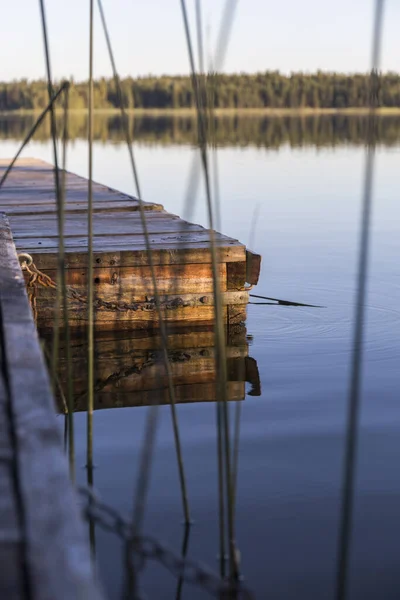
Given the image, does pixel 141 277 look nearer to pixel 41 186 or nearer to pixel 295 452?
pixel 295 452

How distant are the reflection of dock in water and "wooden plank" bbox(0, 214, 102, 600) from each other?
6.58 feet

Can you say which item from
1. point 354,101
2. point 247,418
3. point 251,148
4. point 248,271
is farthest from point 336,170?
point 354,101

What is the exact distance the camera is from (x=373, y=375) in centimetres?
446

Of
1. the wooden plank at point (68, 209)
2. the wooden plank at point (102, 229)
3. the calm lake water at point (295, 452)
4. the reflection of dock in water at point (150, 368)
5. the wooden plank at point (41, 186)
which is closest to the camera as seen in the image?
the calm lake water at point (295, 452)

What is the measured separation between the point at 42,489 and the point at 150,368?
3.21 metres

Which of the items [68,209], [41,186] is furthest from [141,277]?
[41,186]

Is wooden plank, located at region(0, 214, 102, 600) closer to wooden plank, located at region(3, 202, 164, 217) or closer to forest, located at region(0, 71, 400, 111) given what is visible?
wooden plank, located at region(3, 202, 164, 217)

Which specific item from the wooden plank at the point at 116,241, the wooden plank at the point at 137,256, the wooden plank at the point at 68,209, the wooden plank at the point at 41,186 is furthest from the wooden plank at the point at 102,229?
the wooden plank at the point at 41,186

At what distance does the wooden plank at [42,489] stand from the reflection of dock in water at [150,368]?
78.9 inches

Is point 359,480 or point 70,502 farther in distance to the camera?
point 359,480

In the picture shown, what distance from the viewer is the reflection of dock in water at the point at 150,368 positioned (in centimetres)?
416

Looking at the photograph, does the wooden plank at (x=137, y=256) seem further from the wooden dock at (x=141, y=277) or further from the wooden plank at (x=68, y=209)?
the wooden plank at (x=68, y=209)

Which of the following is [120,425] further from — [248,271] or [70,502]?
[70,502]

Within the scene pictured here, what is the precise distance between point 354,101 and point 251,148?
37.2 metres
